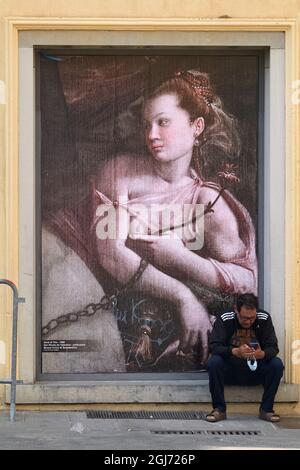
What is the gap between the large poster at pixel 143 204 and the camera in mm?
12359

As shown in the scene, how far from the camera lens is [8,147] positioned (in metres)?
12.0

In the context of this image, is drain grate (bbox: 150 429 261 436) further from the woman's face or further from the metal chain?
the woman's face

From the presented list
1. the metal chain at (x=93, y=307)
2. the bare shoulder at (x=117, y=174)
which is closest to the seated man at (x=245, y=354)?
the metal chain at (x=93, y=307)

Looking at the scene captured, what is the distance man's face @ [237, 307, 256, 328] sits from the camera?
11.9 metres

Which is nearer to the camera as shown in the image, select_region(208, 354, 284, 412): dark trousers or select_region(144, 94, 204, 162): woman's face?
select_region(208, 354, 284, 412): dark trousers

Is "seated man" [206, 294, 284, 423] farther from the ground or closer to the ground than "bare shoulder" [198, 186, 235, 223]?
closer to the ground

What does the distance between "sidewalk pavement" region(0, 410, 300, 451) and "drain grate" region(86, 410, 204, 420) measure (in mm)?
126

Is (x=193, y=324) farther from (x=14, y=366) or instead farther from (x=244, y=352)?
(x=14, y=366)

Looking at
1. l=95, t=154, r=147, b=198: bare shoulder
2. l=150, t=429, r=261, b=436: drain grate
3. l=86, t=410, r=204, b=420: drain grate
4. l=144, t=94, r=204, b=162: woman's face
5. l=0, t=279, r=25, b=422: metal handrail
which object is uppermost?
l=144, t=94, r=204, b=162: woman's face

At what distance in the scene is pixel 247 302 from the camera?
38.9ft

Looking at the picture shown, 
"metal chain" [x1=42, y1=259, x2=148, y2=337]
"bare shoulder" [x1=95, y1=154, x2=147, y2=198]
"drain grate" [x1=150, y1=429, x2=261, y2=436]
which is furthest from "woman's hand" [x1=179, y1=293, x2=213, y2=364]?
"bare shoulder" [x1=95, y1=154, x2=147, y2=198]

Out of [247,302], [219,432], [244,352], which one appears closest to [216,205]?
[247,302]

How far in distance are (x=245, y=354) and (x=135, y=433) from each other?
1335 mm

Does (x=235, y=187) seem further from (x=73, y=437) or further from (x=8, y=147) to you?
(x=73, y=437)
